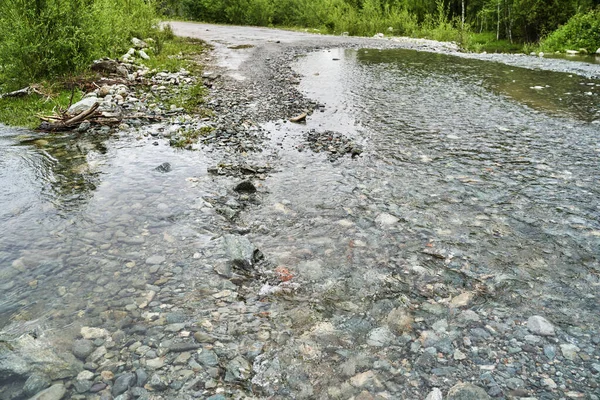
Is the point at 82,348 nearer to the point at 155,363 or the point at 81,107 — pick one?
the point at 155,363

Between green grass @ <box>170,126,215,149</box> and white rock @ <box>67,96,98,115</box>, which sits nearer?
green grass @ <box>170,126,215,149</box>

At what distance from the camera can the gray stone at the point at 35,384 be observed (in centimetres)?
270

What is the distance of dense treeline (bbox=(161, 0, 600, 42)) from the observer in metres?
33.5

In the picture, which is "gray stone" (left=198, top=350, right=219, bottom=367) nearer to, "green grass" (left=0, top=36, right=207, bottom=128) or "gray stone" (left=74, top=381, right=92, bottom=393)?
"gray stone" (left=74, top=381, right=92, bottom=393)

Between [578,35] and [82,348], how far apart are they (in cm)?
3416

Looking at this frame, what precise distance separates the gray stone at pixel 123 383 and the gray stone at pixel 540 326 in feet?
10.7

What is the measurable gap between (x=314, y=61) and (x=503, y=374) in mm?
18399

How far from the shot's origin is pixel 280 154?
7492 millimetres

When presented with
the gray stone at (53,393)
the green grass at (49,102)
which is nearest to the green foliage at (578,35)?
the green grass at (49,102)

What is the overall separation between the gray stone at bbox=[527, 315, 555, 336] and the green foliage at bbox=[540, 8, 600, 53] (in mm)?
28981

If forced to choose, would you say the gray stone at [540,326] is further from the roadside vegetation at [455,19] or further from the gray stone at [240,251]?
the roadside vegetation at [455,19]

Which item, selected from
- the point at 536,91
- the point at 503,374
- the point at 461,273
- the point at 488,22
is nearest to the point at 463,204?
the point at 461,273

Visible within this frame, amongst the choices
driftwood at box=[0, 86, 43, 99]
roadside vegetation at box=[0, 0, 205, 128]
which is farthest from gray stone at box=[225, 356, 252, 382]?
driftwood at box=[0, 86, 43, 99]

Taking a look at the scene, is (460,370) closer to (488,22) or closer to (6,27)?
(6,27)
